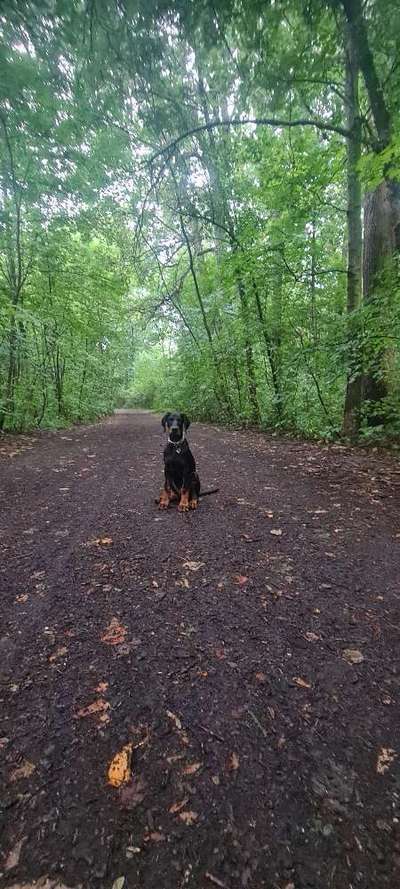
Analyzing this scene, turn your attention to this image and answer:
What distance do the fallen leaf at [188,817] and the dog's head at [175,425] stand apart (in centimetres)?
289

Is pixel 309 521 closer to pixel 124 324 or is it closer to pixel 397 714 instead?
pixel 397 714

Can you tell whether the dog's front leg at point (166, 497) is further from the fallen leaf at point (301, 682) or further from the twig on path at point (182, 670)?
the fallen leaf at point (301, 682)

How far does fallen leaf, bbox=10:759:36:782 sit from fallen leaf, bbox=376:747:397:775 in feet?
3.58

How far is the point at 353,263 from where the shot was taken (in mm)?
6602

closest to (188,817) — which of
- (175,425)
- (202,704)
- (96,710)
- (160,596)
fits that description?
(202,704)

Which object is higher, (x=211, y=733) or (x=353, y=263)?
(x=353, y=263)

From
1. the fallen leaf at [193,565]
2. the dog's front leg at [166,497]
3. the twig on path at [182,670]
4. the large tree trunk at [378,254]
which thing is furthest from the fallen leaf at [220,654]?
the large tree trunk at [378,254]

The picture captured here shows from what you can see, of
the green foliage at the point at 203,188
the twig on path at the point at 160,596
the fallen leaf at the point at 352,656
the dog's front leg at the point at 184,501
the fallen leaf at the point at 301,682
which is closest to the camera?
the fallen leaf at the point at 301,682

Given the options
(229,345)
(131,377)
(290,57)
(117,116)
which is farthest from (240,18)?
(131,377)

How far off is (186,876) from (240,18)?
6717 millimetres

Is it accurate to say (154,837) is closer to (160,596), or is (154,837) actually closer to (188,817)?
(188,817)

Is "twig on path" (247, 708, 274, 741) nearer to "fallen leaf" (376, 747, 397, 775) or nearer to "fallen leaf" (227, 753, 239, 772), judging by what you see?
"fallen leaf" (227, 753, 239, 772)

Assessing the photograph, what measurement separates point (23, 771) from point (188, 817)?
1.74ft

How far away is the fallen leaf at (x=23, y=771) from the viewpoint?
110 centimetres
